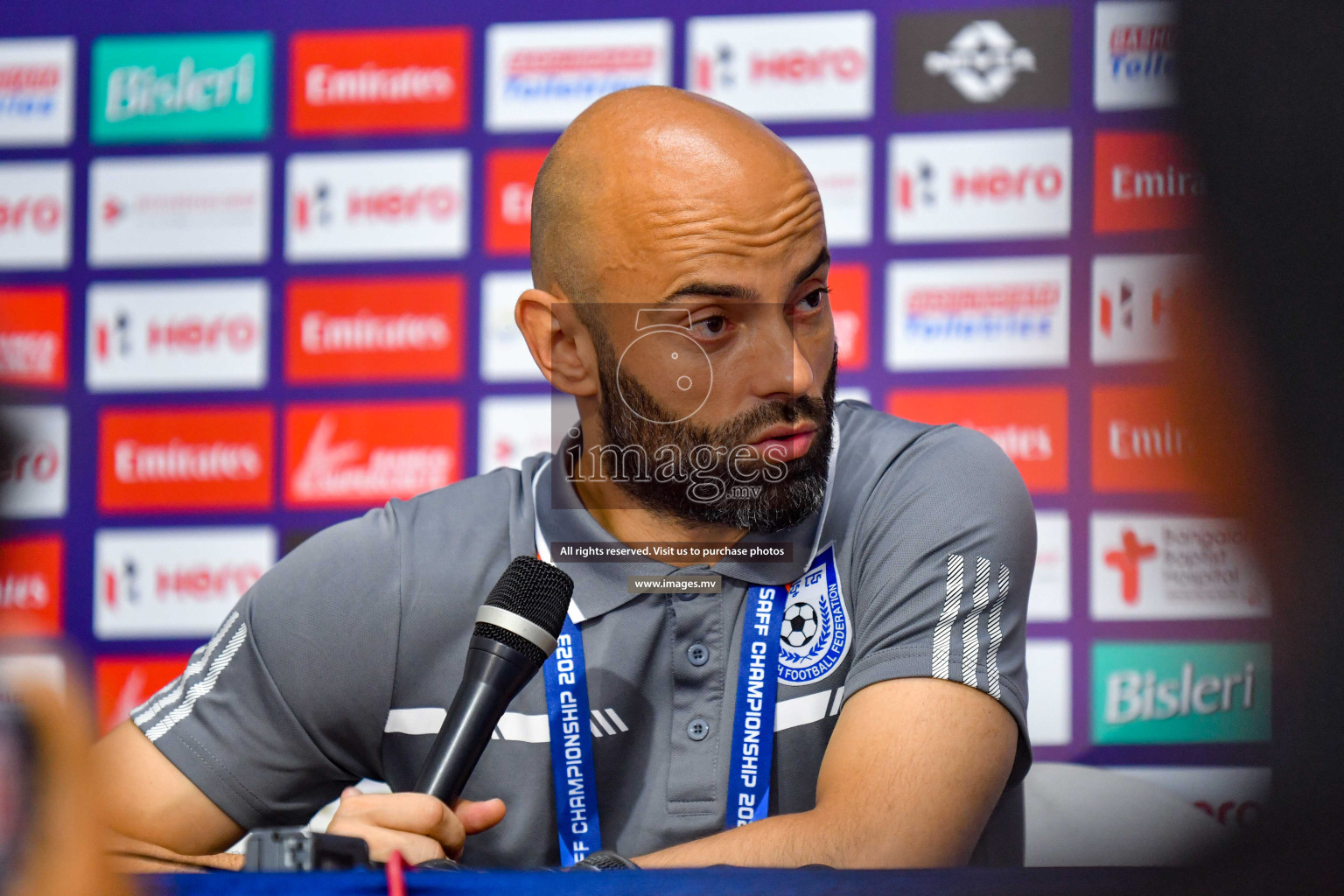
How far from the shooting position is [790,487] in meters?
1.11

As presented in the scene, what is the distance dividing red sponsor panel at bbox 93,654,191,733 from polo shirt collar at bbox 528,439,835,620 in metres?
1.64

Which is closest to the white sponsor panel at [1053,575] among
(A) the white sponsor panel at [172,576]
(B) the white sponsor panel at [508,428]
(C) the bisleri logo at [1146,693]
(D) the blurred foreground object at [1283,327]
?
(C) the bisleri logo at [1146,693]

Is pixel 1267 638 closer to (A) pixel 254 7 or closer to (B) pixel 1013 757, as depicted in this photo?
(B) pixel 1013 757

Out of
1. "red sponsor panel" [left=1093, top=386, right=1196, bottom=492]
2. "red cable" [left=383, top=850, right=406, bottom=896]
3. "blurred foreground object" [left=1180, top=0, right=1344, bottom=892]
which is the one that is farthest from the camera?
"red sponsor panel" [left=1093, top=386, right=1196, bottom=492]

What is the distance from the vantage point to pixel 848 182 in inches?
95.7

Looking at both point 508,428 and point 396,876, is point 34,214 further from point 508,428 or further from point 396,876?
point 396,876

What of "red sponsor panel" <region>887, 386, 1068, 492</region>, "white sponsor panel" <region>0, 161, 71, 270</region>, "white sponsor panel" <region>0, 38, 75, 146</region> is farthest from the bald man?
"white sponsor panel" <region>0, 38, 75, 146</region>

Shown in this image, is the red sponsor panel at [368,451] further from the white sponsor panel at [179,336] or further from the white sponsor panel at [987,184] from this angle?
the white sponsor panel at [987,184]

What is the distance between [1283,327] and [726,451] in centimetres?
80

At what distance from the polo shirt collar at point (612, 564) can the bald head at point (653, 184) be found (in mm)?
233

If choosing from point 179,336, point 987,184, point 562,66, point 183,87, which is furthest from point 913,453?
point 183,87

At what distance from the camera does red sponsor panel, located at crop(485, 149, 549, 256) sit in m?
2.50

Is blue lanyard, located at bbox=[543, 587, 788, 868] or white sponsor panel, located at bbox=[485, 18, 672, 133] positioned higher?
white sponsor panel, located at bbox=[485, 18, 672, 133]

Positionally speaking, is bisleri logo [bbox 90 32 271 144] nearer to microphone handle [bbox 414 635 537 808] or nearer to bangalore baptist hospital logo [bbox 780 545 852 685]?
bangalore baptist hospital logo [bbox 780 545 852 685]
